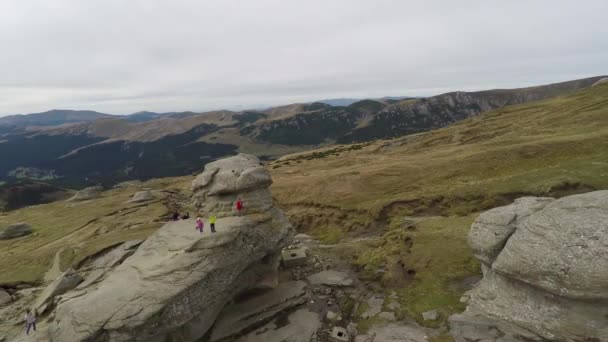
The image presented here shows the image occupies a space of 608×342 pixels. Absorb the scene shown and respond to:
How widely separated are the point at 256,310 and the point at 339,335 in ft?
30.7

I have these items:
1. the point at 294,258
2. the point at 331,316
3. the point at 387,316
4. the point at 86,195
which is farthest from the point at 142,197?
the point at 387,316

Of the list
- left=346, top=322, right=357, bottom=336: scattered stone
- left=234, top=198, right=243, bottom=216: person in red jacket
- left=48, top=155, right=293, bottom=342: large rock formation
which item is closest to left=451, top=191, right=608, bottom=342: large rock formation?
left=346, top=322, right=357, bottom=336: scattered stone

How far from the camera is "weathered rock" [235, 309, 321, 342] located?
33.0m

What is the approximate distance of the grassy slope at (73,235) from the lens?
53478 millimetres

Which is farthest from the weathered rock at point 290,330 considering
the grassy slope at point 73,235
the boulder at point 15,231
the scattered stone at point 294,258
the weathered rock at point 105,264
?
the boulder at point 15,231

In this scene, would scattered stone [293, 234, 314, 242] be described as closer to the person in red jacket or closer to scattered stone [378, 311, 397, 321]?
the person in red jacket

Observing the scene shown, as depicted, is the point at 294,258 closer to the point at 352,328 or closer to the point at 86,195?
the point at 352,328

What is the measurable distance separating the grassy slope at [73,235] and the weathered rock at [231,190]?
828 inches

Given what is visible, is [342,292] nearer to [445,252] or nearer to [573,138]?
[445,252]

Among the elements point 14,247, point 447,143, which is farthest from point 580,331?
point 447,143

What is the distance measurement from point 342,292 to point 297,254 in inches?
394

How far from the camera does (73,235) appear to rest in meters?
69.6

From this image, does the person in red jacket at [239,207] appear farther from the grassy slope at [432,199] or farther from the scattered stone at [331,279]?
the grassy slope at [432,199]

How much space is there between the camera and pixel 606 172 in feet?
158
